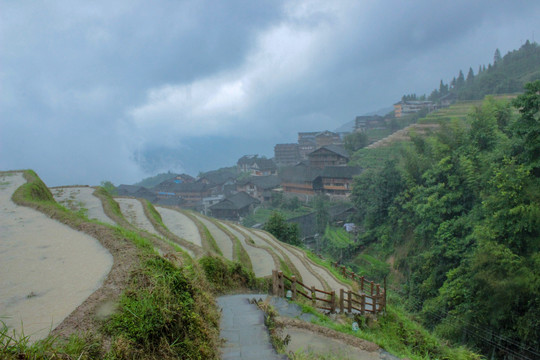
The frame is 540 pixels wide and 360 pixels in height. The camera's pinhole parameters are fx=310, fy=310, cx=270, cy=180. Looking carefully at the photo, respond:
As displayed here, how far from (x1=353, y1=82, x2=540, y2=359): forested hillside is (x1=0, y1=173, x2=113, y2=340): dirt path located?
11.4 m

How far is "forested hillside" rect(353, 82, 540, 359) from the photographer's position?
9875mm

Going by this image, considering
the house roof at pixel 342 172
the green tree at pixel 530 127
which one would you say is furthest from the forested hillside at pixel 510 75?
the green tree at pixel 530 127

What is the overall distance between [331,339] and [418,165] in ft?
54.8

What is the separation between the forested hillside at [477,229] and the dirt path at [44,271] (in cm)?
1142

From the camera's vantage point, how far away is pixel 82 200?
557 inches

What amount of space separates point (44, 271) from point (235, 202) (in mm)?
31280

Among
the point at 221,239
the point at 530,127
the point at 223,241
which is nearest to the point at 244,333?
the point at 223,241

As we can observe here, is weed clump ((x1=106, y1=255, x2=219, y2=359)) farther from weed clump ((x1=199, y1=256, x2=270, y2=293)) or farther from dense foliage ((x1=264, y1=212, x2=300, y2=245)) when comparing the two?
dense foliage ((x1=264, y1=212, x2=300, y2=245))

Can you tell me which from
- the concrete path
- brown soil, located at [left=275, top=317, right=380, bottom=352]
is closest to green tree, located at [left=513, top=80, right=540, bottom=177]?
brown soil, located at [left=275, top=317, right=380, bottom=352]

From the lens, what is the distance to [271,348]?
469 centimetres

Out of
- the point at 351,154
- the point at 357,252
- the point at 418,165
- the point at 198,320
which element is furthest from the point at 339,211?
the point at 198,320

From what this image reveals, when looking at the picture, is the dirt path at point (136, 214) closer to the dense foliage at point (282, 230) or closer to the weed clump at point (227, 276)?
the weed clump at point (227, 276)

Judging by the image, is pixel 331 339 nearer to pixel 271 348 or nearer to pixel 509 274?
pixel 271 348

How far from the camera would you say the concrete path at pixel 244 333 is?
177 inches
